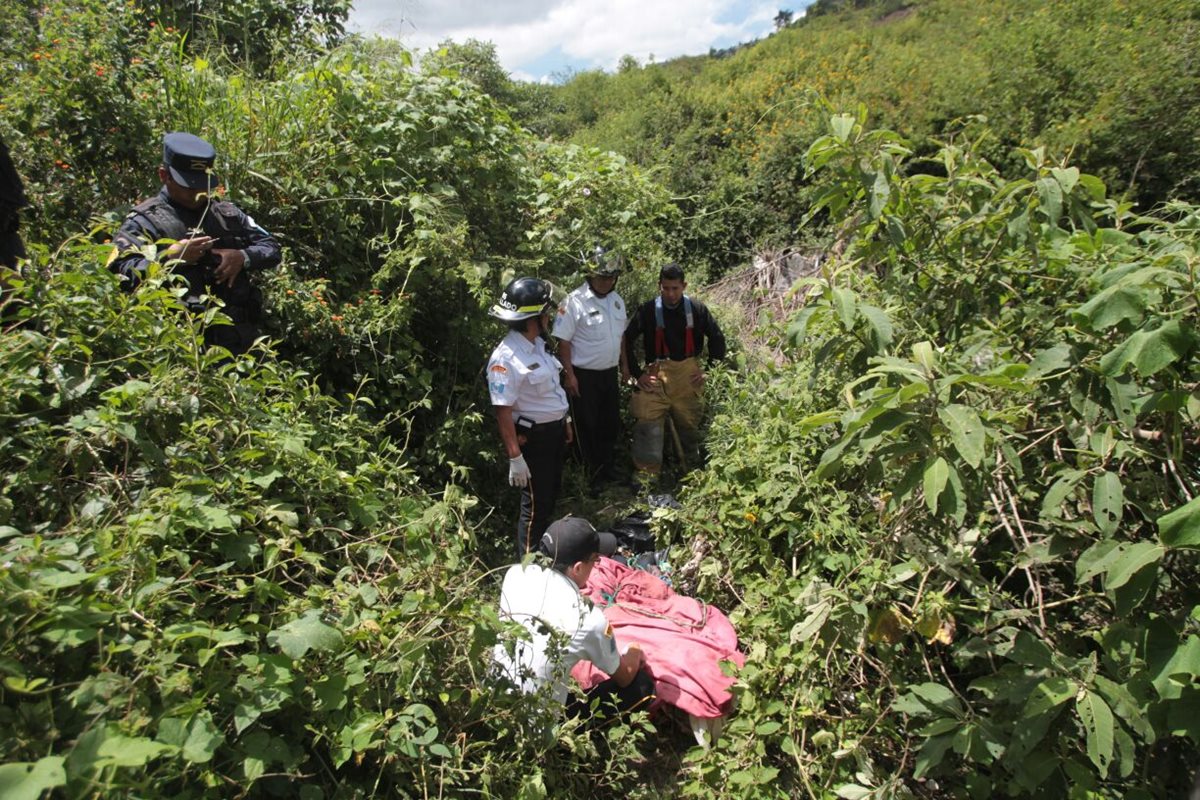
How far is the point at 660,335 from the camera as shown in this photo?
→ 473 cm

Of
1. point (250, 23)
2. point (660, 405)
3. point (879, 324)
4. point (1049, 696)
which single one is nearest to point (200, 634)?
point (879, 324)

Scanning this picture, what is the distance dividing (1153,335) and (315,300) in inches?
133

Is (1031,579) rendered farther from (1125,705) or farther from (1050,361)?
(1050,361)

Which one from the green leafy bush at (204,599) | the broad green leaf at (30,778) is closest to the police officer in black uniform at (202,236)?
the green leafy bush at (204,599)

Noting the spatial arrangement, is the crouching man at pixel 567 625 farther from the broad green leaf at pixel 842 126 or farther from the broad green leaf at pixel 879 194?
the broad green leaf at pixel 842 126

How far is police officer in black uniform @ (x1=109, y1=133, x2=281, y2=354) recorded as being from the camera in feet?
9.14

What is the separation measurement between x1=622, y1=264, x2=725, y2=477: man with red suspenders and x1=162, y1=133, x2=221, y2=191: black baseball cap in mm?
2739

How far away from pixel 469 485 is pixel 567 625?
172 centimetres

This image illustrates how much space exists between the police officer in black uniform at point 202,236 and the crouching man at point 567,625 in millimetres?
1711

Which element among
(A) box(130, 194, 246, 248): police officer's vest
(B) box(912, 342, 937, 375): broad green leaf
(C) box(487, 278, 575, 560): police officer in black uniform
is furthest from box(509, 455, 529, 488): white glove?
(B) box(912, 342, 937, 375): broad green leaf

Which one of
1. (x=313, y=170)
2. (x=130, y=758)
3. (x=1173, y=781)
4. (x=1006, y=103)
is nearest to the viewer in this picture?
(x=130, y=758)

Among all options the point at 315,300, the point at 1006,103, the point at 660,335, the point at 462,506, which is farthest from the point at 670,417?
the point at 1006,103

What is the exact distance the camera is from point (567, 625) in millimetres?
2311

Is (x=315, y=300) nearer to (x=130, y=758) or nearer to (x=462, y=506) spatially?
(x=462, y=506)
